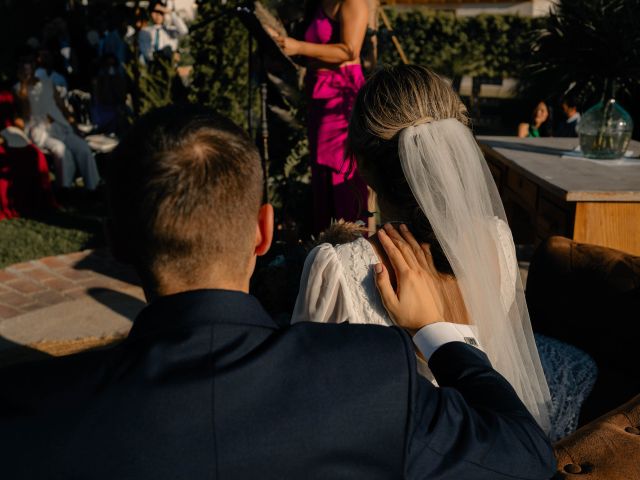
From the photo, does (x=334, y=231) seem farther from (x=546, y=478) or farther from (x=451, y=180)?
(x=546, y=478)

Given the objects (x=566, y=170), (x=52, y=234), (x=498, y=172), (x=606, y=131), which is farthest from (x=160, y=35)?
(x=566, y=170)

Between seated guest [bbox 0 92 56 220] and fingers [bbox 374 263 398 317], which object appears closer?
fingers [bbox 374 263 398 317]

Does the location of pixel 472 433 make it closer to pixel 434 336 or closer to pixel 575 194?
pixel 434 336

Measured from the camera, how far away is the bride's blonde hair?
1980mm

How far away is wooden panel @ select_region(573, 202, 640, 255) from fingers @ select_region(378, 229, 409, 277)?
175cm

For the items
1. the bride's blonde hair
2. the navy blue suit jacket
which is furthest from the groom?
the bride's blonde hair

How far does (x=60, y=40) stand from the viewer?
13.9 m

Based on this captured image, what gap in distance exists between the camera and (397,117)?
77.9 inches

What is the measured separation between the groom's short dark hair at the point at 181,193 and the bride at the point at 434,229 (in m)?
0.84

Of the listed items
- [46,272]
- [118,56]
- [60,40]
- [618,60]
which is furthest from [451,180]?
[60,40]

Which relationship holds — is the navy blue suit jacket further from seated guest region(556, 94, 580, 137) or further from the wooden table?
seated guest region(556, 94, 580, 137)

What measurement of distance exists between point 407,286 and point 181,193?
813 millimetres

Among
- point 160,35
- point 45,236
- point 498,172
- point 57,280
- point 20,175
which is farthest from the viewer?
point 160,35

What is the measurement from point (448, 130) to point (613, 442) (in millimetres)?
961
